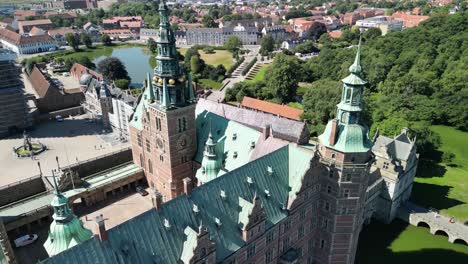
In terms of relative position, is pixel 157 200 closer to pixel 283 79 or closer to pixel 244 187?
pixel 244 187

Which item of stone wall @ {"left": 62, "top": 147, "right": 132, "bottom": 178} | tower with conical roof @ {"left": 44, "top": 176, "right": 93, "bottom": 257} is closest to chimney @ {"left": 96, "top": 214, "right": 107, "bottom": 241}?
tower with conical roof @ {"left": 44, "top": 176, "right": 93, "bottom": 257}

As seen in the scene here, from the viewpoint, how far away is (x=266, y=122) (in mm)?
104750

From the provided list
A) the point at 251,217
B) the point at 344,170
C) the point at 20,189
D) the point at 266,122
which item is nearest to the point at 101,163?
the point at 20,189

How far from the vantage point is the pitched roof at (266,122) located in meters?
A: 99.9

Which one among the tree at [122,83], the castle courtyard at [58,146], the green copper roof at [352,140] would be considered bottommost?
the castle courtyard at [58,146]

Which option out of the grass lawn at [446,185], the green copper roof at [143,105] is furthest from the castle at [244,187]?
the grass lawn at [446,185]

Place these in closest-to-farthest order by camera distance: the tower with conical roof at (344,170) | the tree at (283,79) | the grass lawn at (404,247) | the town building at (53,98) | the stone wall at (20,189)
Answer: the tower with conical roof at (344,170) < the grass lawn at (404,247) < the stone wall at (20,189) < the town building at (53,98) < the tree at (283,79)

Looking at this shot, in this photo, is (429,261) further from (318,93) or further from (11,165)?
(11,165)

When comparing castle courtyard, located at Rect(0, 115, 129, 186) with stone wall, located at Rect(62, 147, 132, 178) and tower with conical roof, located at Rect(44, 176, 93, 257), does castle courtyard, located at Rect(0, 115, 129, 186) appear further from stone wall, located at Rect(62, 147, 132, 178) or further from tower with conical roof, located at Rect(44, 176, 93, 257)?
tower with conical roof, located at Rect(44, 176, 93, 257)

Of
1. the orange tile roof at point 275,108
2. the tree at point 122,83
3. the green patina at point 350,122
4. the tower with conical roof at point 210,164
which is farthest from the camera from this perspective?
the tree at point 122,83

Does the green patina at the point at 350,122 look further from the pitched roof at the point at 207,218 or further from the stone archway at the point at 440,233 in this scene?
the stone archway at the point at 440,233

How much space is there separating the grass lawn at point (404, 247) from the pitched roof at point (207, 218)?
2592 centimetres

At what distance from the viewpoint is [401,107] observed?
132 m

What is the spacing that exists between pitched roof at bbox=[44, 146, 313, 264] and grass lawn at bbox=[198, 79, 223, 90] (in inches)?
4686
